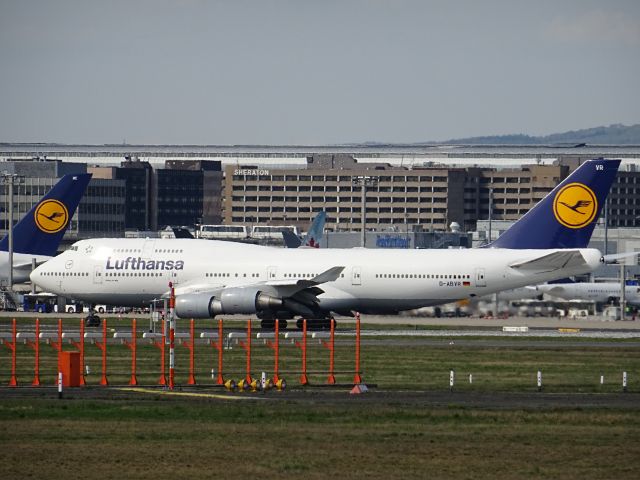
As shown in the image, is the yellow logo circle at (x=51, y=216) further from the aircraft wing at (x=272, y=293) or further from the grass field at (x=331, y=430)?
the grass field at (x=331, y=430)

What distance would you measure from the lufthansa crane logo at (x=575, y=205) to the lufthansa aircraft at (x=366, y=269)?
2.3 inches

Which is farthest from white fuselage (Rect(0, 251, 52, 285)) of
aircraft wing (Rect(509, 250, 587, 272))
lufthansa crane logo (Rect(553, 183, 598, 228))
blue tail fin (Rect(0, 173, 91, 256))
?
lufthansa crane logo (Rect(553, 183, 598, 228))

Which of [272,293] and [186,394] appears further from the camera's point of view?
[272,293]

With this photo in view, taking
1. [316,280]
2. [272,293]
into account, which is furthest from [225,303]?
[316,280]

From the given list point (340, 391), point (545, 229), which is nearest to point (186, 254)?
point (545, 229)

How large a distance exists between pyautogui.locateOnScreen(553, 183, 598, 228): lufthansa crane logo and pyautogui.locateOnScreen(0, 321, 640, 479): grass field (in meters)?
28.5

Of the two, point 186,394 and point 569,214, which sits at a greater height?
point 569,214

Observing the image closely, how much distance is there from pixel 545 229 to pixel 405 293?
8979 millimetres

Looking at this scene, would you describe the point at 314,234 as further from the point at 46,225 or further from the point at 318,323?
the point at 318,323

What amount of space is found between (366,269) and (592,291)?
40.4m

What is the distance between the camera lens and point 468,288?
81.5 metres

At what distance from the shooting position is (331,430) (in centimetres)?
3641

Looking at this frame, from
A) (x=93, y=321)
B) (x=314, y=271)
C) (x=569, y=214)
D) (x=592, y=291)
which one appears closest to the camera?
(x=314, y=271)

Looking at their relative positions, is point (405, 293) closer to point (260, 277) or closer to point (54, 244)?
point (260, 277)
